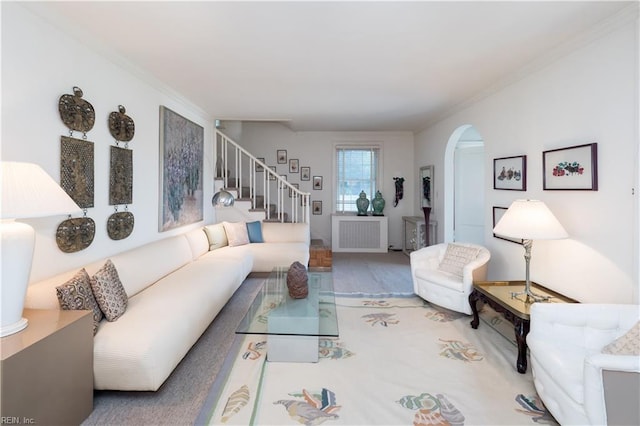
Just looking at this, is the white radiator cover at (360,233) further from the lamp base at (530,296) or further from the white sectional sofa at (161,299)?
the lamp base at (530,296)

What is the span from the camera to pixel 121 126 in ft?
10.4

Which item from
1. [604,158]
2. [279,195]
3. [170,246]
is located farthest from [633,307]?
[279,195]

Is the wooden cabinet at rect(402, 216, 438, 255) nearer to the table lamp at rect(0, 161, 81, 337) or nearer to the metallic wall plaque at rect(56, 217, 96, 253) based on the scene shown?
the metallic wall plaque at rect(56, 217, 96, 253)

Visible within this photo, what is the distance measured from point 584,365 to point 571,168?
172 centimetres

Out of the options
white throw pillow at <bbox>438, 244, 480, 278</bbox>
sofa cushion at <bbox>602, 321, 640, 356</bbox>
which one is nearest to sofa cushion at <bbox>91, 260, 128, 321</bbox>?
sofa cushion at <bbox>602, 321, 640, 356</bbox>

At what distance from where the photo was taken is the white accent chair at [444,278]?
3.27 meters

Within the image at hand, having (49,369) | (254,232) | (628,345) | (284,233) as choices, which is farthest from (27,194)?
(284,233)

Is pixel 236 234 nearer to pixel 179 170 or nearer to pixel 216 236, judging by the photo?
pixel 216 236

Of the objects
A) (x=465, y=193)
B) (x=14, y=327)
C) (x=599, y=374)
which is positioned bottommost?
(x=599, y=374)

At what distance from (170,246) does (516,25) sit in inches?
146

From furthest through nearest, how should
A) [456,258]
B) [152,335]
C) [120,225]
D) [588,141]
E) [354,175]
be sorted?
[354,175], [456,258], [120,225], [588,141], [152,335]

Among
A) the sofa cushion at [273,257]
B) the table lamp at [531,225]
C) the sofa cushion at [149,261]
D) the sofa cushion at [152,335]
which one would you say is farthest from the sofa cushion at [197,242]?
the table lamp at [531,225]

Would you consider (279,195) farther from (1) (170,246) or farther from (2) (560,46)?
(2) (560,46)

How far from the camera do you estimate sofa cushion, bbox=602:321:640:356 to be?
5.43 feet
